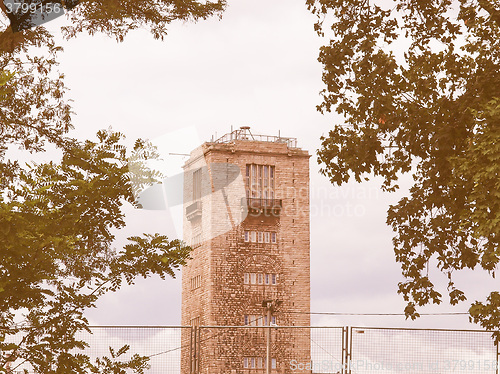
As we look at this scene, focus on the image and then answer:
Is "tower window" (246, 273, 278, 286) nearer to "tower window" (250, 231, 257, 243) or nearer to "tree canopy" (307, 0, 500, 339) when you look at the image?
"tower window" (250, 231, 257, 243)

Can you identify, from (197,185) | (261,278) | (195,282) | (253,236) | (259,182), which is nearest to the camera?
(261,278)

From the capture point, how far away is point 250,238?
75.4 meters

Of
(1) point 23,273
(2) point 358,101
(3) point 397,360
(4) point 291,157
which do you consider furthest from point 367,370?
(4) point 291,157

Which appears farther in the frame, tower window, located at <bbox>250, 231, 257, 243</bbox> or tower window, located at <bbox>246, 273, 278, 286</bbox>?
tower window, located at <bbox>250, 231, 257, 243</bbox>

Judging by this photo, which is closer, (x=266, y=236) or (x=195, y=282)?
(x=266, y=236)

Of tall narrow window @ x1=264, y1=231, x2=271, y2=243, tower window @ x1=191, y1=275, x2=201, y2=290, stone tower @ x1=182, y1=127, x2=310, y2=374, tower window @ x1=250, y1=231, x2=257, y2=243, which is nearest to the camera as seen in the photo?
stone tower @ x1=182, y1=127, x2=310, y2=374

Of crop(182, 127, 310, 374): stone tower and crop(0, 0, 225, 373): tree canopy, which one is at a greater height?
crop(182, 127, 310, 374): stone tower

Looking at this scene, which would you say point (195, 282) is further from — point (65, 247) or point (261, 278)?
point (65, 247)

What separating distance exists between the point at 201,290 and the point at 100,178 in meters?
62.9

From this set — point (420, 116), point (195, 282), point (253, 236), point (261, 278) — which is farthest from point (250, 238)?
point (420, 116)

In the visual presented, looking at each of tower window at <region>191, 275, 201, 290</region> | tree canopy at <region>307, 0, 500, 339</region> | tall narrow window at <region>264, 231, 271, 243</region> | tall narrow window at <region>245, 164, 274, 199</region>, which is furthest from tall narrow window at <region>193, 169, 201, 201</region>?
tree canopy at <region>307, 0, 500, 339</region>

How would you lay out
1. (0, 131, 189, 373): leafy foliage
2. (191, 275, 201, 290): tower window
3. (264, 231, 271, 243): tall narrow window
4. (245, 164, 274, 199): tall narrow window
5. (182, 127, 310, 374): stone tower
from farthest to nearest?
(245, 164, 274, 199): tall narrow window < (191, 275, 201, 290): tower window < (264, 231, 271, 243): tall narrow window < (182, 127, 310, 374): stone tower < (0, 131, 189, 373): leafy foliage

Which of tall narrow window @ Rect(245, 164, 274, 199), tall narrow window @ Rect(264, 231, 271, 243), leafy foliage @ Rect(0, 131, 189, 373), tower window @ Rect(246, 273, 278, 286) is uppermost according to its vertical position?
tall narrow window @ Rect(245, 164, 274, 199)

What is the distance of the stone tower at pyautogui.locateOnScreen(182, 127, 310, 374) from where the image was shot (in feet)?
240
